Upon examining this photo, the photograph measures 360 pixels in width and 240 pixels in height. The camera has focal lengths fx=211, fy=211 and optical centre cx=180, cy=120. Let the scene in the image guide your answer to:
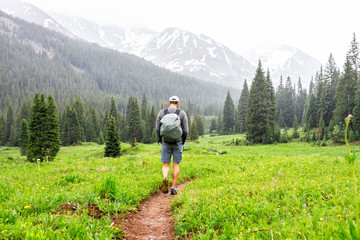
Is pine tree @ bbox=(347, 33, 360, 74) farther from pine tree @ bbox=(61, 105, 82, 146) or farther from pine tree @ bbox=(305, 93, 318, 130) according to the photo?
pine tree @ bbox=(61, 105, 82, 146)

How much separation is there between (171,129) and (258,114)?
162 ft

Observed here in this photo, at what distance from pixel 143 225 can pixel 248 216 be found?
9.11ft

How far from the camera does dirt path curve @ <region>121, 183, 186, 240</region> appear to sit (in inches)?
201

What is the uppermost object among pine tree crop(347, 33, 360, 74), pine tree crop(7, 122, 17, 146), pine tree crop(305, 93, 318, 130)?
pine tree crop(347, 33, 360, 74)

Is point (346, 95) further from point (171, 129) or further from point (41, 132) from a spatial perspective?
point (41, 132)

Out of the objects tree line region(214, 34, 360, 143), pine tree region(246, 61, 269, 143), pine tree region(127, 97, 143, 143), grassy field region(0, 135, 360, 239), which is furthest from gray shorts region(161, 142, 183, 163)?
pine tree region(127, 97, 143, 143)

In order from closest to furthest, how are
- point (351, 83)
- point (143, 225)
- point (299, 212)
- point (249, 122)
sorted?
point (299, 212) → point (143, 225) → point (351, 83) → point (249, 122)

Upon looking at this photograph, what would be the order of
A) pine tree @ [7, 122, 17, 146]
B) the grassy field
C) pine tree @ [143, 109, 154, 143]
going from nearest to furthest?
the grassy field, pine tree @ [143, 109, 154, 143], pine tree @ [7, 122, 17, 146]

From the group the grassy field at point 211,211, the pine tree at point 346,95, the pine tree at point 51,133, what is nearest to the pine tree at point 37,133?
the pine tree at point 51,133

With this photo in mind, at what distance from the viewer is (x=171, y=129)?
7.44 m

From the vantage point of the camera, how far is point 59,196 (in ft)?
19.6

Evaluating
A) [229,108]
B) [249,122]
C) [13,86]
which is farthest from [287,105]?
[13,86]

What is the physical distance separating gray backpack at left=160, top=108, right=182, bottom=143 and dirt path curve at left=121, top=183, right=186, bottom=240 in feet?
7.47

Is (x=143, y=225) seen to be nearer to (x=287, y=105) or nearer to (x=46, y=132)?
(x=46, y=132)
